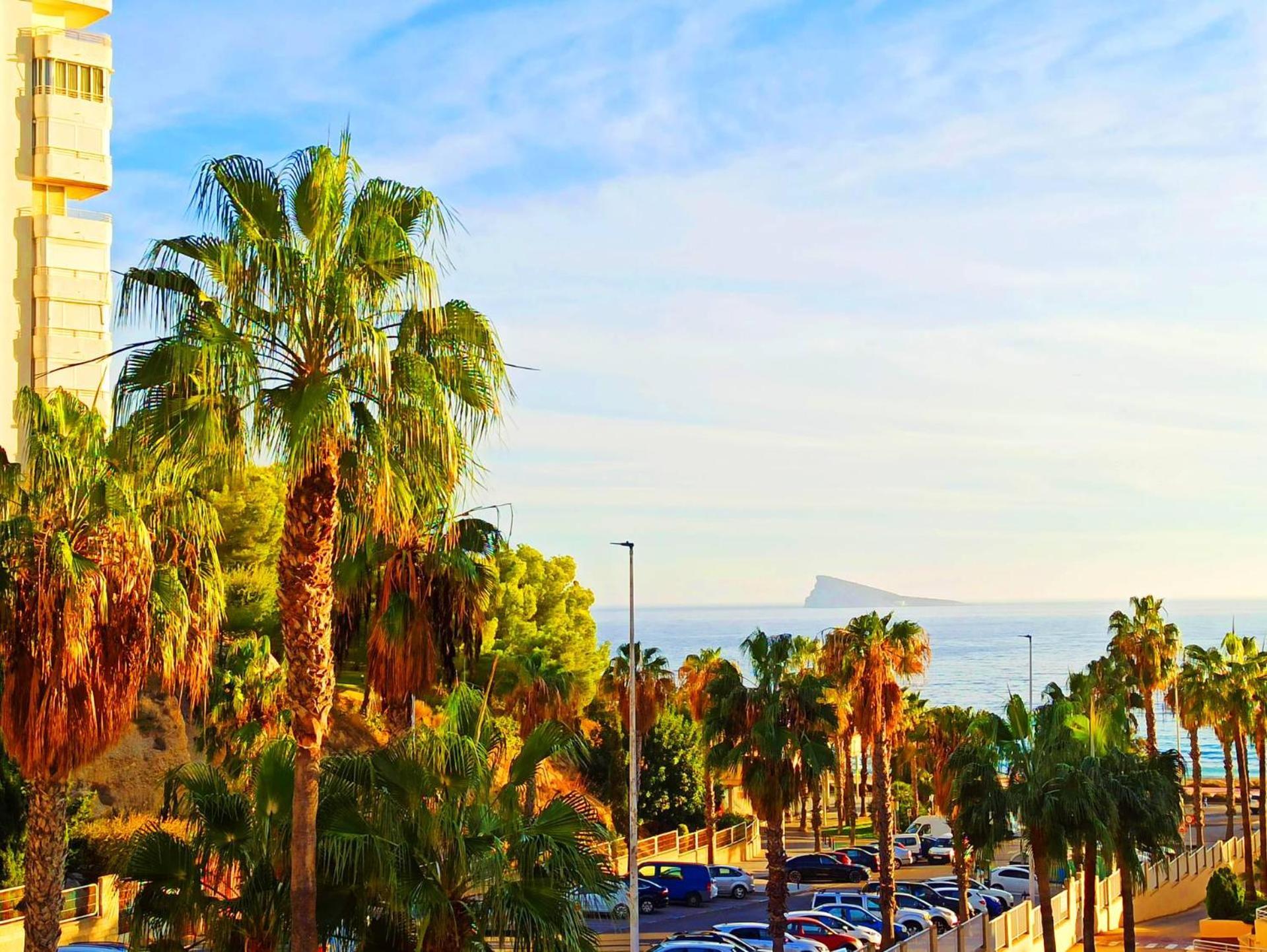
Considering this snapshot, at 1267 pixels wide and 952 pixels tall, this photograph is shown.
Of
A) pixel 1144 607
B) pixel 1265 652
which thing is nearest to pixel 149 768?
pixel 1144 607

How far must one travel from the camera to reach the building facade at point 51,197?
2469 inches

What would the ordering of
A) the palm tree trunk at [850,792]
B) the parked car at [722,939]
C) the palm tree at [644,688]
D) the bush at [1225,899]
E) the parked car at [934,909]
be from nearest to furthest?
1. the parked car at [722,939]
2. the parked car at [934,909]
3. the bush at [1225,899]
4. the palm tree at [644,688]
5. the palm tree trunk at [850,792]

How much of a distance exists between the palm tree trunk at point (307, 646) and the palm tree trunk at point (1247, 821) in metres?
45.1

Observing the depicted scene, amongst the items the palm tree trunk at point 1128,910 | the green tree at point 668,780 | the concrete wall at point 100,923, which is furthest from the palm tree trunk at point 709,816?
the concrete wall at point 100,923

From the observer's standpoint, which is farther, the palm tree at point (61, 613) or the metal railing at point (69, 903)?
the metal railing at point (69, 903)

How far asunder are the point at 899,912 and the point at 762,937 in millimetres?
8097

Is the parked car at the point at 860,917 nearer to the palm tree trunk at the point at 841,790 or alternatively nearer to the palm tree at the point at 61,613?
the palm tree at the point at 61,613

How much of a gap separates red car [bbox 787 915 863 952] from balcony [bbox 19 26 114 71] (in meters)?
46.3

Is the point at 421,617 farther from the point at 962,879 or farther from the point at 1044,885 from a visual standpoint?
the point at 962,879

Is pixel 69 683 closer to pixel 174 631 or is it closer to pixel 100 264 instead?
pixel 174 631

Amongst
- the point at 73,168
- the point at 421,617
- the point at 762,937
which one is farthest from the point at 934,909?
the point at 73,168

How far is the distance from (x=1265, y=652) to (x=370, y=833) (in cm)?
6536

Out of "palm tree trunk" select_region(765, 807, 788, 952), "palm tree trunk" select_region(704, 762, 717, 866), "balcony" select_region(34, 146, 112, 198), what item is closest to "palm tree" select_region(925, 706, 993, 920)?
"palm tree trunk" select_region(765, 807, 788, 952)

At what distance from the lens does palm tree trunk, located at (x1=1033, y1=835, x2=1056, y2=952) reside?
33906 mm
